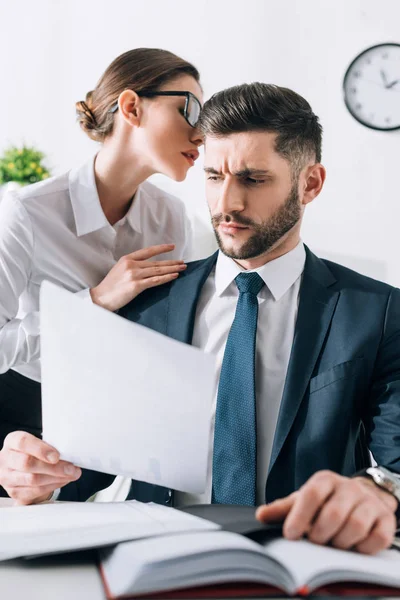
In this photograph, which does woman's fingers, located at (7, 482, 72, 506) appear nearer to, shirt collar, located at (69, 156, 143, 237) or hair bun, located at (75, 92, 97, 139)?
shirt collar, located at (69, 156, 143, 237)

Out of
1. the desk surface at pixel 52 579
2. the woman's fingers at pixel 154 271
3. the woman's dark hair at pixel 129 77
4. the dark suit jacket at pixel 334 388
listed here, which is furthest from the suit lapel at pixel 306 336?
the woman's dark hair at pixel 129 77

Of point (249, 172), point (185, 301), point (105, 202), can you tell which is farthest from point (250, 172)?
point (105, 202)

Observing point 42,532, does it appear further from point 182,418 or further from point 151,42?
point 151,42

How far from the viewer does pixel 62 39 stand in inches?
139

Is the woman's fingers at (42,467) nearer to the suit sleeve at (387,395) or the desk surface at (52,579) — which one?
the desk surface at (52,579)

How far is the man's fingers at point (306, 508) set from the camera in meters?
0.71

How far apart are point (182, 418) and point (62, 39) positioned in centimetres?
308

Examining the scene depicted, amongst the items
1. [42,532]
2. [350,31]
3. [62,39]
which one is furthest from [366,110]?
[42,532]

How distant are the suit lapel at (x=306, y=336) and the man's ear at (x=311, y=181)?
170mm

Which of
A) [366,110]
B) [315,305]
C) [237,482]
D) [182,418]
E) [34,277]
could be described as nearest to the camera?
[182,418]

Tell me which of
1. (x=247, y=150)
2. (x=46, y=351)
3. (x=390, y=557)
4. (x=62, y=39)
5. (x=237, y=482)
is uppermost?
→ (x=62, y=39)

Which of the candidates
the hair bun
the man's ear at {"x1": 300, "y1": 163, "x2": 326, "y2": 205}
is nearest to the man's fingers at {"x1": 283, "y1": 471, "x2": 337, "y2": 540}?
the man's ear at {"x1": 300, "y1": 163, "x2": 326, "y2": 205}

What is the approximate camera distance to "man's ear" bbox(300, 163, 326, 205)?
1.44 meters

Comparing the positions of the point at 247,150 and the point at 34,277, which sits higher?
the point at 247,150
